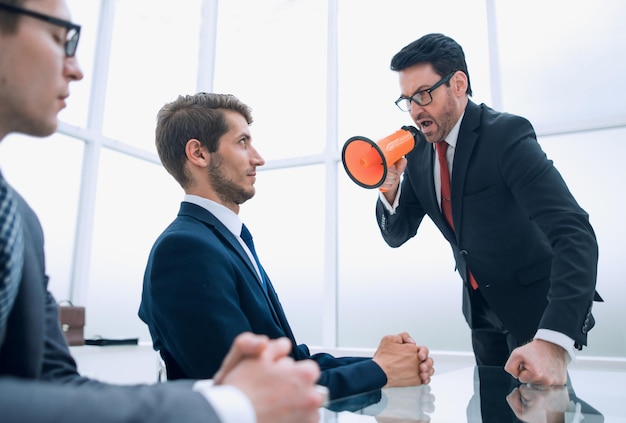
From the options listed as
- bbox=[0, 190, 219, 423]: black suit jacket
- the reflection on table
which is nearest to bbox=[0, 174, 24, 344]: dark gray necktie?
bbox=[0, 190, 219, 423]: black suit jacket

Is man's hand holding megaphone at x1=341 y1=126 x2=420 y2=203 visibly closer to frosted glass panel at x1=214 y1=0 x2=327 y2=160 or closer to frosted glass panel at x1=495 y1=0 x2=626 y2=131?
frosted glass panel at x1=495 y1=0 x2=626 y2=131

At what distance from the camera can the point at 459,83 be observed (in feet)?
5.15

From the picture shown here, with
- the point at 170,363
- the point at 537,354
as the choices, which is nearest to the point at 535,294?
the point at 537,354

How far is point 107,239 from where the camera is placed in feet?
11.3

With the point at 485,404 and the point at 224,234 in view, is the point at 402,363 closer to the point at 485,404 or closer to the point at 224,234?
the point at 485,404

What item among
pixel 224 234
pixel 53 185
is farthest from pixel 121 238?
pixel 224 234

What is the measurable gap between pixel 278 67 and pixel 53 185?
1943mm

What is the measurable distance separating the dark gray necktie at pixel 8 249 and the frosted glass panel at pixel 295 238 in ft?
9.80

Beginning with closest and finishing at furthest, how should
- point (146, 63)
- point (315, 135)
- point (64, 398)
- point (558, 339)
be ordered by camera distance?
point (64, 398) < point (558, 339) < point (315, 135) < point (146, 63)

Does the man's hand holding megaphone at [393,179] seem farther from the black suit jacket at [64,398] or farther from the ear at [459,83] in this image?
the black suit jacket at [64,398]

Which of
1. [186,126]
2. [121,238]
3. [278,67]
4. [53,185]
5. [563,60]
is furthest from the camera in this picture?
[278,67]

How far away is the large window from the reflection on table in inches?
77.8

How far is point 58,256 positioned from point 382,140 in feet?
8.42

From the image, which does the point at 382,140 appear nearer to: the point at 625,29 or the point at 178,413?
the point at 178,413
